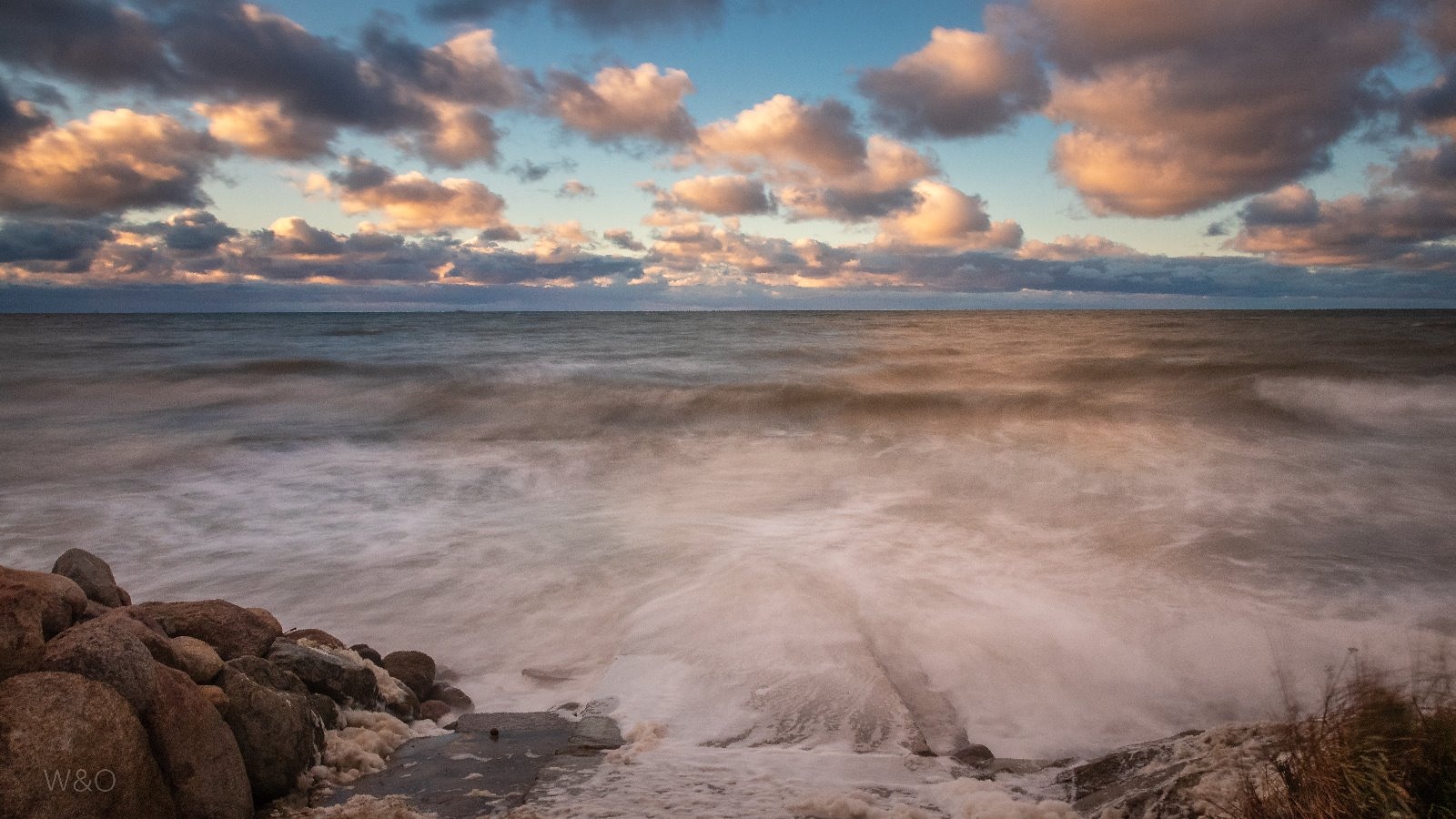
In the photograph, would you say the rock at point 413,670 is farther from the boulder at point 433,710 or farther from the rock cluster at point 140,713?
the rock cluster at point 140,713

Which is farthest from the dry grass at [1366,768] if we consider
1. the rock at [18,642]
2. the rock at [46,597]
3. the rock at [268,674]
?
the rock at [46,597]

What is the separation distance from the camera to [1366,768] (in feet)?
7.62

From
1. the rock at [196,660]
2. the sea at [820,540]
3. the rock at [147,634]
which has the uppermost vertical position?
the rock at [147,634]

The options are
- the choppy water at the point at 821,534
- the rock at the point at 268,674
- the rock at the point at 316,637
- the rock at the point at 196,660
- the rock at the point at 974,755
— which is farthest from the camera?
the choppy water at the point at 821,534

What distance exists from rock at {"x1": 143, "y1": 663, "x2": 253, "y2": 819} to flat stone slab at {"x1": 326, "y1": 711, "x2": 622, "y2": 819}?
1.33 ft

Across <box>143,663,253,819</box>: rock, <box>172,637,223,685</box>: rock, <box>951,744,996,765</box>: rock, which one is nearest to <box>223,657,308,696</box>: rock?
<box>172,637,223,685</box>: rock

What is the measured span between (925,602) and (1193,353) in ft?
80.5

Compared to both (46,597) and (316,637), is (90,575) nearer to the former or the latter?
(316,637)

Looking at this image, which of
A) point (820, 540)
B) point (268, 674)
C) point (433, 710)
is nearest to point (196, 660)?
point (268, 674)

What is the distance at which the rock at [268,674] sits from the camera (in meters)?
3.66

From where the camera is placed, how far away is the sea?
501cm

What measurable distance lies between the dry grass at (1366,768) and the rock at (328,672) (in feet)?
12.8

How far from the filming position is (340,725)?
3850 mm

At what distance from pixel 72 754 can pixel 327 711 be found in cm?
130
